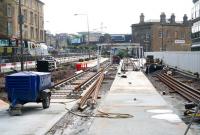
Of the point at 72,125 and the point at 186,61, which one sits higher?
the point at 186,61

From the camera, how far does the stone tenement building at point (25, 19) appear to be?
91.1 metres

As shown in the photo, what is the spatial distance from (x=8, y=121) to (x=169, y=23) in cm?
12583

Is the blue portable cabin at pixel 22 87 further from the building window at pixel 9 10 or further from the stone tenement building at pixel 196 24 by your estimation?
the building window at pixel 9 10

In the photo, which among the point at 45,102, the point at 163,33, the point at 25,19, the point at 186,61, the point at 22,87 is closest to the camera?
the point at 22,87

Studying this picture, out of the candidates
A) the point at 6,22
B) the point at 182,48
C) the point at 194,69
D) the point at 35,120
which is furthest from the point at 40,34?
the point at 35,120

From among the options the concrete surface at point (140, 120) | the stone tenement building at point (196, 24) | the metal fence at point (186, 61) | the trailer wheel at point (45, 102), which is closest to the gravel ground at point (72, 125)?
the concrete surface at point (140, 120)

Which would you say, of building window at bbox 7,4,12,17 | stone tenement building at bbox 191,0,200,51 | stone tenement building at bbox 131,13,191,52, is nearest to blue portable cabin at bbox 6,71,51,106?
stone tenement building at bbox 191,0,200,51

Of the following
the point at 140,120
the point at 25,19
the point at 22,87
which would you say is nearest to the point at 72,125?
the point at 140,120

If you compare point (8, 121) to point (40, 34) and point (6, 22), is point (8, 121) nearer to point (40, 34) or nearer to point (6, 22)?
point (6, 22)

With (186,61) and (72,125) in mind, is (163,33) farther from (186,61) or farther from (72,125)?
(72,125)

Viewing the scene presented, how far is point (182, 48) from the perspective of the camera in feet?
408

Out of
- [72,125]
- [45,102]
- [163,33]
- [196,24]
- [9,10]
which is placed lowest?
[72,125]

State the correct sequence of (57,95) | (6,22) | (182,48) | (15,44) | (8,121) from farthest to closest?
1. (182,48)
2. (6,22)
3. (15,44)
4. (57,95)
5. (8,121)

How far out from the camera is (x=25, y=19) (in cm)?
10375
